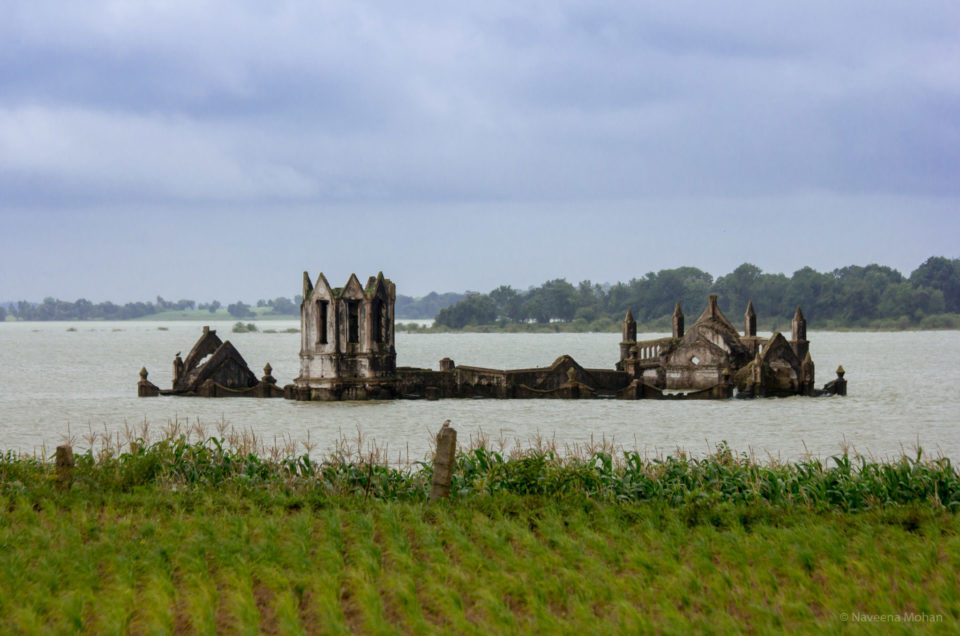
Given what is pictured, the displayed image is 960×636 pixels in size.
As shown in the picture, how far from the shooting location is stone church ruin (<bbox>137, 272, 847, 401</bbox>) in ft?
133

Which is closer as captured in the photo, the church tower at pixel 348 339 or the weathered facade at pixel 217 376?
the church tower at pixel 348 339

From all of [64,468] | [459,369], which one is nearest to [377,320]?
[459,369]

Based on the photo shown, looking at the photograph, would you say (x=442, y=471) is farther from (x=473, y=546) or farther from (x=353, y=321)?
(x=353, y=321)

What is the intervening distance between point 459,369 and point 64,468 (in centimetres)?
2835

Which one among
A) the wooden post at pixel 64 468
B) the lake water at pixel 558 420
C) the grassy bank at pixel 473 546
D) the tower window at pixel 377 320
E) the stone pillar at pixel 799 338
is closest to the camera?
the grassy bank at pixel 473 546

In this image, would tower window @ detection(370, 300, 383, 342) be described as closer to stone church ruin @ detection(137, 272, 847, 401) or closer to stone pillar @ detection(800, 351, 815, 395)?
stone church ruin @ detection(137, 272, 847, 401)

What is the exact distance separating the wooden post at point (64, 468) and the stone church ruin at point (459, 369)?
25161mm

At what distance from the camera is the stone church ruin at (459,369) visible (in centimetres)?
4062

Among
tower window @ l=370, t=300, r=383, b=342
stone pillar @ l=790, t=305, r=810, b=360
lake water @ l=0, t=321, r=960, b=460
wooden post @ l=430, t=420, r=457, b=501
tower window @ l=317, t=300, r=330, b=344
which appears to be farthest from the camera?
stone pillar @ l=790, t=305, r=810, b=360

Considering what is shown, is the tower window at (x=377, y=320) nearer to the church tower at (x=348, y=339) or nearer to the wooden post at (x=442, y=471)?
the church tower at (x=348, y=339)

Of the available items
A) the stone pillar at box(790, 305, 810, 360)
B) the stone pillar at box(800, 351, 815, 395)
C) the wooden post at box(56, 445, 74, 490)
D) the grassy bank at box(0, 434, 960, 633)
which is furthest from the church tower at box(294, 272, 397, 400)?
the wooden post at box(56, 445, 74, 490)

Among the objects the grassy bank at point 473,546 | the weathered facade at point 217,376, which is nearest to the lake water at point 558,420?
the weathered facade at point 217,376

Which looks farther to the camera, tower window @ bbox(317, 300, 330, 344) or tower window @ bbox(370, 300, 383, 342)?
tower window @ bbox(317, 300, 330, 344)

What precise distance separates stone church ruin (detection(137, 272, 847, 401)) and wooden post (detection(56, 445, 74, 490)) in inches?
991
